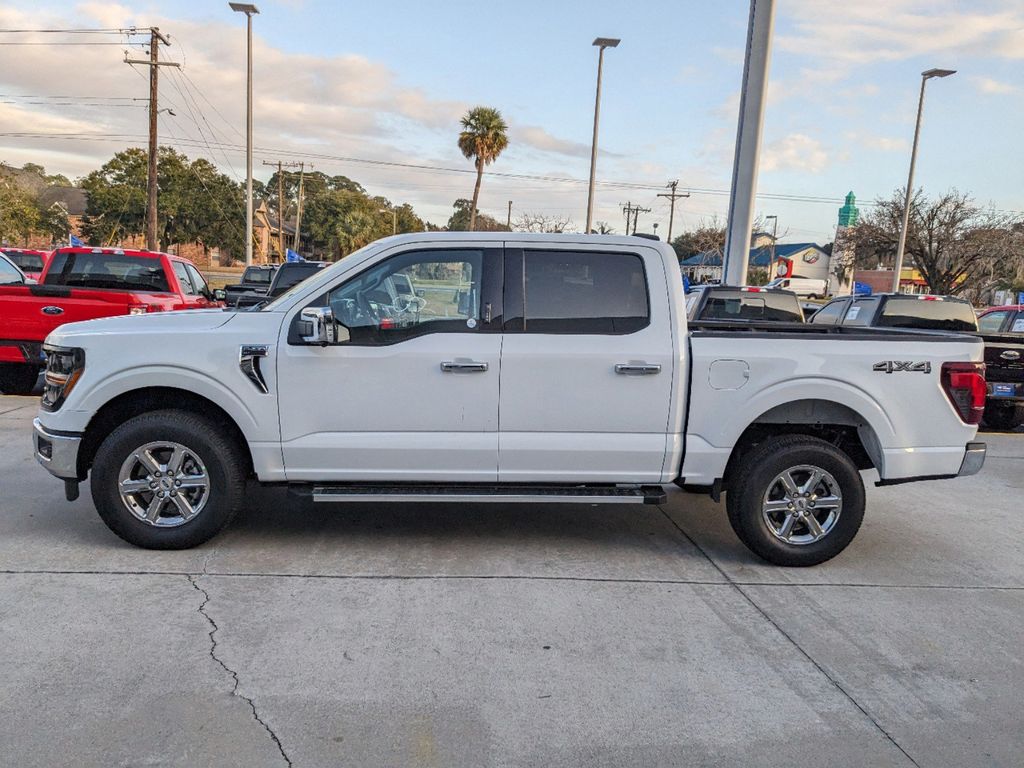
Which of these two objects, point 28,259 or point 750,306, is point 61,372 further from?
point 28,259

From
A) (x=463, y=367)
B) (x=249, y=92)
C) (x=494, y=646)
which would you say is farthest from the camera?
(x=249, y=92)

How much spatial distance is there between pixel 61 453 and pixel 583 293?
133 inches

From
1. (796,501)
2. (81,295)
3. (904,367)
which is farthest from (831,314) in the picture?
(81,295)

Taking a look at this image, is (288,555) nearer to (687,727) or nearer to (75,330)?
(75,330)

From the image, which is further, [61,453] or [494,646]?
[61,453]

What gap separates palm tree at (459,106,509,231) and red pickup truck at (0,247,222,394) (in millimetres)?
35896

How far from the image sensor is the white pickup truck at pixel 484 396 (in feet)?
16.0

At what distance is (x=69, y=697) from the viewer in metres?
3.33

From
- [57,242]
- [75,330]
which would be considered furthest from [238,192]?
[75,330]

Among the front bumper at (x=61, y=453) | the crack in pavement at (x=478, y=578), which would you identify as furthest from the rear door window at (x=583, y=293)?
the front bumper at (x=61, y=453)

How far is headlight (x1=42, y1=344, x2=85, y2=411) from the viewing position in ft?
16.0

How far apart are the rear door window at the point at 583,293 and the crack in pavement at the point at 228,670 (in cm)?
240

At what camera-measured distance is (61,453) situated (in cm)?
493

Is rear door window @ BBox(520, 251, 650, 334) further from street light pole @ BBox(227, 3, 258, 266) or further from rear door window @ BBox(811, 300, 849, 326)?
street light pole @ BBox(227, 3, 258, 266)
